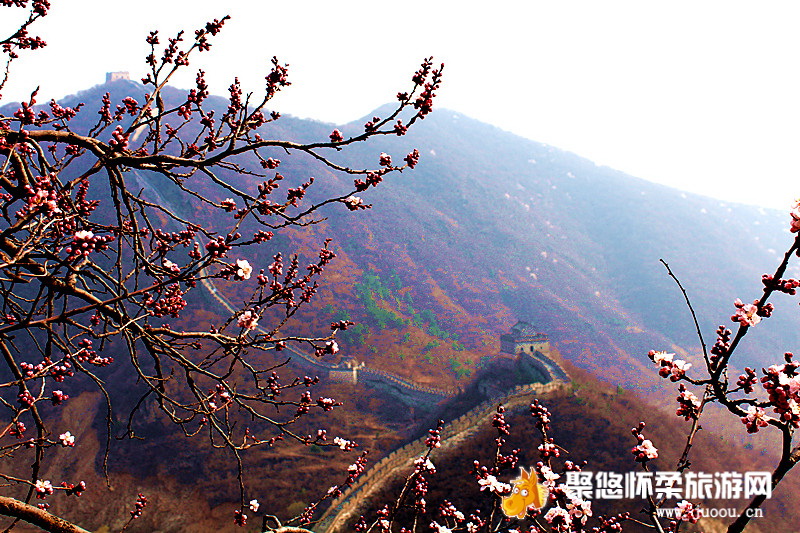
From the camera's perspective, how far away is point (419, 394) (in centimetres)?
3775

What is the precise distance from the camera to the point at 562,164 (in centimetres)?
11500

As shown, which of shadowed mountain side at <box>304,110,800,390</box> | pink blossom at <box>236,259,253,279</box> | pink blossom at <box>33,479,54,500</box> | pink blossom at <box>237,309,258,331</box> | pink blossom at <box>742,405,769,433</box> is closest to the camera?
pink blossom at <box>742,405,769,433</box>

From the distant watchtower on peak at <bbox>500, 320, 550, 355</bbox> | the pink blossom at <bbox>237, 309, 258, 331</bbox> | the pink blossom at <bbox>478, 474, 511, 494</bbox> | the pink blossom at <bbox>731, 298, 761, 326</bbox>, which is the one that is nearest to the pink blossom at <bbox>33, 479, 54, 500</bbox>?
the pink blossom at <bbox>237, 309, 258, 331</bbox>

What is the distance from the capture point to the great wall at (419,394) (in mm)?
21609

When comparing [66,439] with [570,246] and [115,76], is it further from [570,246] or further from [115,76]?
[115,76]

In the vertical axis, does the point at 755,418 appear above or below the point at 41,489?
above

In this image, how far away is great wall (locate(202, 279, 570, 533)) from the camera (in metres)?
21.6

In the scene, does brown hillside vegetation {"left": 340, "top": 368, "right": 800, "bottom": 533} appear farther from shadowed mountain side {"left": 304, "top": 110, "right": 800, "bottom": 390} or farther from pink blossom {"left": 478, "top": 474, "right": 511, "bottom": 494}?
Result: shadowed mountain side {"left": 304, "top": 110, "right": 800, "bottom": 390}

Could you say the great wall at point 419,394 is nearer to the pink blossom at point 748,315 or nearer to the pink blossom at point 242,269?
the pink blossom at point 242,269

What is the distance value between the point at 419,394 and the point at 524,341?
397 inches

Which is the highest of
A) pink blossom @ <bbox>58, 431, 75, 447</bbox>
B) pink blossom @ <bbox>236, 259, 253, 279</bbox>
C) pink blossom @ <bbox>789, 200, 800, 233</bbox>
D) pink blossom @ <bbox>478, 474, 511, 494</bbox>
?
pink blossom @ <bbox>789, 200, 800, 233</bbox>

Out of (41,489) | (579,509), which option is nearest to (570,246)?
(579,509)

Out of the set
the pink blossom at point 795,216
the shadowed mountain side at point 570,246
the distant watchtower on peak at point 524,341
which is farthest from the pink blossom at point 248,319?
the shadowed mountain side at point 570,246

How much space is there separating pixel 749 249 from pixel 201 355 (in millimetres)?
97916
